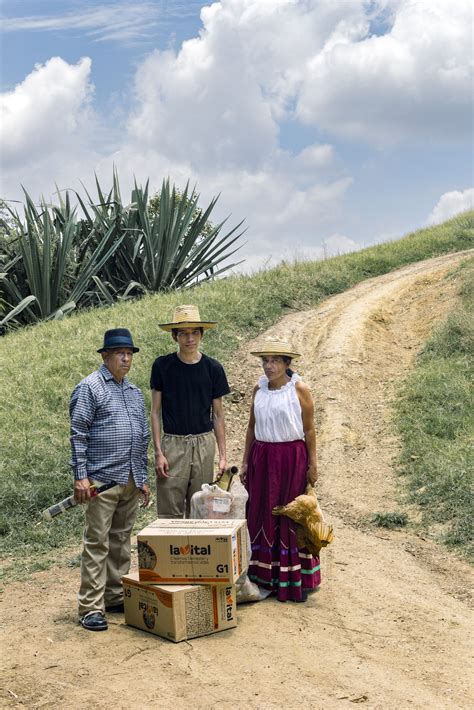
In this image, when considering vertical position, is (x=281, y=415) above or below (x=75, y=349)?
below

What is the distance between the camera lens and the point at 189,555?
4773mm

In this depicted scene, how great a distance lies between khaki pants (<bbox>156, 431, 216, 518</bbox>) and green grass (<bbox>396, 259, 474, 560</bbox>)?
264cm

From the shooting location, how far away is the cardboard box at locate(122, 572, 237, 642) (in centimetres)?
472

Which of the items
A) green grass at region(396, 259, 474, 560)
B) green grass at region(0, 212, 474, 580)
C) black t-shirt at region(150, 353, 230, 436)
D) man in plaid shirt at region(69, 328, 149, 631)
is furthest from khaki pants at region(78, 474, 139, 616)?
green grass at region(396, 259, 474, 560)

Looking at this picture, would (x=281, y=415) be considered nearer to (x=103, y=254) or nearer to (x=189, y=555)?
(x=189, y=555)

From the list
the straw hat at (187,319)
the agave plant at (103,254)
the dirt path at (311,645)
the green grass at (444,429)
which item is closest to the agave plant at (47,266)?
the agave plant at (103,254)

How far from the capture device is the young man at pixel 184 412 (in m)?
5.43

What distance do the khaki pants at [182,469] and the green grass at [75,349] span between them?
69.4 inches

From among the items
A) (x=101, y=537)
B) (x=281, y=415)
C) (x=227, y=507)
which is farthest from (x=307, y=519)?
(x=101, y=537)

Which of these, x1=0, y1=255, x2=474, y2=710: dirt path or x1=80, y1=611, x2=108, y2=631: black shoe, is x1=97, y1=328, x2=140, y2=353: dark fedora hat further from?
x1=0, y1=255, x2=474, y2=710: dirt path

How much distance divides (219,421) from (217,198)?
11912 mm

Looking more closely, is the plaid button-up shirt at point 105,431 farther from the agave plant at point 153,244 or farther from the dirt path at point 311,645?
the agave plant at point 153,244

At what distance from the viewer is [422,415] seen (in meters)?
9.79

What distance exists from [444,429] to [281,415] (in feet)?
14.4
